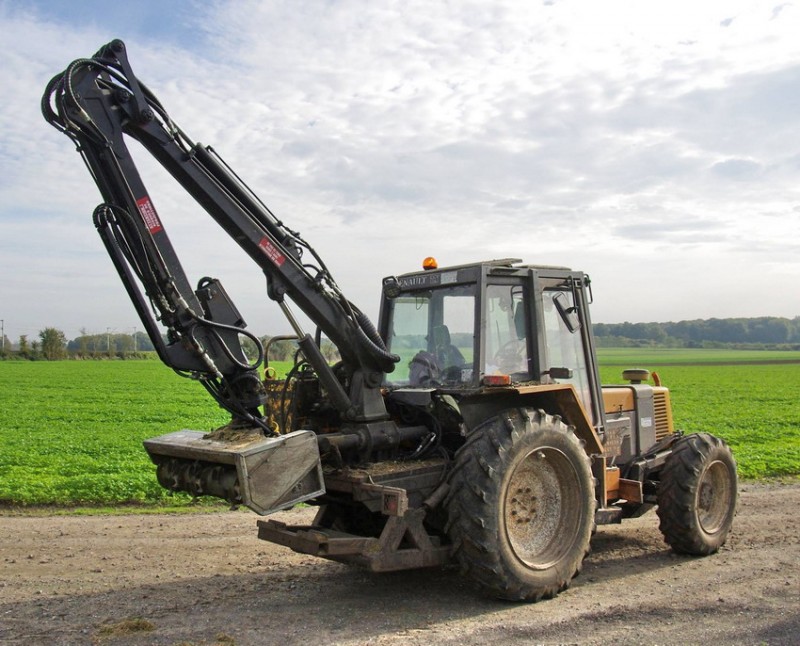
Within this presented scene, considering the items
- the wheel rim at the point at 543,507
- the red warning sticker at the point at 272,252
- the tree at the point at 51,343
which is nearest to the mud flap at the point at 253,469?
the red warning sticker at the point at 272,252

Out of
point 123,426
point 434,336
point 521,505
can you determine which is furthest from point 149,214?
point 123,426

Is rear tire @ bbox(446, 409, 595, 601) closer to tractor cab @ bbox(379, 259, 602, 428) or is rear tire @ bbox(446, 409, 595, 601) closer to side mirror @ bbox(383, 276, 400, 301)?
tractor cab @ bbox(379, 259, 602, 428)

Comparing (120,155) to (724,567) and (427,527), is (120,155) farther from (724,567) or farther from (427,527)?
(724,567)

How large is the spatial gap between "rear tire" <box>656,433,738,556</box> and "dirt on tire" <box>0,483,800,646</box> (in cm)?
20

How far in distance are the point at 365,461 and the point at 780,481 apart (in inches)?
362

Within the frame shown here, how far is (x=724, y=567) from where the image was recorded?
296 inches

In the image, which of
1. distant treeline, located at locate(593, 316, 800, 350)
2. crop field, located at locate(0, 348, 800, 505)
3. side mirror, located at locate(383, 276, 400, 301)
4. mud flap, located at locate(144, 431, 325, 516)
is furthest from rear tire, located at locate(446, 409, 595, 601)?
distant treeline, located at locate(593, 316, 800, 350)

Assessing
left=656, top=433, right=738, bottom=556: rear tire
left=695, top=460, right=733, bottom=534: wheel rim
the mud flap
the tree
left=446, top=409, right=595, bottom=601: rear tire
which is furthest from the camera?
the tree

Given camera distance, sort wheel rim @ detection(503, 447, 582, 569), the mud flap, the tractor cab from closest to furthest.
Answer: the mud flap → wheel rim @ detection(503, 447, 582, 569) → the tractor cab

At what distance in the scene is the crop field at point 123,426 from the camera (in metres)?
11.2

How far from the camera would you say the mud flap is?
17.9ft

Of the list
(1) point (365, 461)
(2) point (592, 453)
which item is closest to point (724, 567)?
(2) point (592, 453)

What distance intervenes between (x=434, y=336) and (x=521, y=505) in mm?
1823

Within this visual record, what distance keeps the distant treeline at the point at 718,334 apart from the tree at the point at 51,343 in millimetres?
89600
